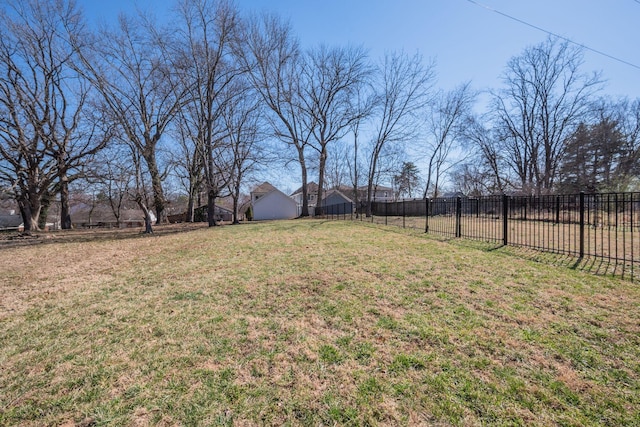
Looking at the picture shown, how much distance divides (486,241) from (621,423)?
678 centimetres

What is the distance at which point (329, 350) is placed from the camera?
2.37 meters

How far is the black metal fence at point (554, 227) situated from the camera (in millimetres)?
5309

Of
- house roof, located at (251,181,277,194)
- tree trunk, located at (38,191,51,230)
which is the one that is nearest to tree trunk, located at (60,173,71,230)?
tree trunk, located at (38,191,51,230)

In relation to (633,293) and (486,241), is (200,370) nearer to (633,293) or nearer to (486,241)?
(633,293)

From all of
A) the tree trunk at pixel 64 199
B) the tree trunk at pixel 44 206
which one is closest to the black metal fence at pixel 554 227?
the tree trunk at pixel 64 199

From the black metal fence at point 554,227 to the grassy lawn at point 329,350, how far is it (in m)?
1.75

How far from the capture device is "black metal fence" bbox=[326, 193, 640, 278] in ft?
17.4

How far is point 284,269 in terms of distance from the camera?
5168 millimetres

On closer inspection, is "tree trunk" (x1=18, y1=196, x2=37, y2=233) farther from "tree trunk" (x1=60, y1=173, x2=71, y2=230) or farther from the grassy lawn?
the grassy lawn

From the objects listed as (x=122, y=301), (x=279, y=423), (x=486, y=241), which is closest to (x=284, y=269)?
(x=122, y=301)

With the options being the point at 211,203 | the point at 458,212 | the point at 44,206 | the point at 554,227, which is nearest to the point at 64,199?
the point at 44,206

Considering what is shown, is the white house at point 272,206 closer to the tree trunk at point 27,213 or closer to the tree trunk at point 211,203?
the tree trunk at point 211,203

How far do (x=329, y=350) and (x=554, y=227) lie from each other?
10.3 metres

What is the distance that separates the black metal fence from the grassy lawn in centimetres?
175
